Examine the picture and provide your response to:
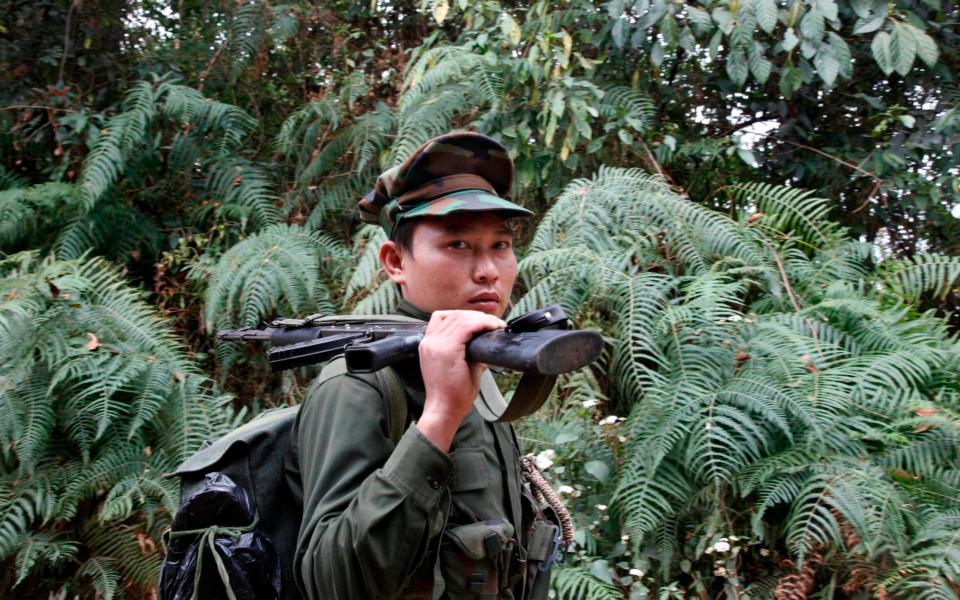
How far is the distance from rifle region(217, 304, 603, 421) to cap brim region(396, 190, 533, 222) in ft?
0.82

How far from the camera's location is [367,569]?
5.13ft

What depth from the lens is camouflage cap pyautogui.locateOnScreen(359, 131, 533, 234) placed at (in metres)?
2.00

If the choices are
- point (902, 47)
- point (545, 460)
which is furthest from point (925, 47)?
point (545, 460)

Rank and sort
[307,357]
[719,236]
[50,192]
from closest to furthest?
[307,357]
[719,236]
[50,192]

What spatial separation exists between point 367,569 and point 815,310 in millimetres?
3230

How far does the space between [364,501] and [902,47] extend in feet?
13.9

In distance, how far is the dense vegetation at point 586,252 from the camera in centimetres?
372

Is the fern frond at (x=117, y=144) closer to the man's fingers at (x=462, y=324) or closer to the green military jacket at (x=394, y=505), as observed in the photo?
the green military jacket at (x=394, y=505)

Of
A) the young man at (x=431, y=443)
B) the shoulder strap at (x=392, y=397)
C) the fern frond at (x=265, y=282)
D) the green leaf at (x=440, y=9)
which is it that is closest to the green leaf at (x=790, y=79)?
the green leaf at (x=440, y=9)

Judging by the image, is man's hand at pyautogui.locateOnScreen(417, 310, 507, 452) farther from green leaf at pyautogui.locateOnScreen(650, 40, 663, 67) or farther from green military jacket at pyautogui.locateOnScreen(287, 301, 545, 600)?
green leaf at pyautogui.locateOnScreen(650, 40, 663, 67)

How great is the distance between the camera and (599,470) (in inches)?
153

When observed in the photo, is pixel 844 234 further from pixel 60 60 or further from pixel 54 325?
pixel 60 60

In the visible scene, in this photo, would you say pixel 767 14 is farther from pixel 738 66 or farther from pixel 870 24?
pixel 870 24

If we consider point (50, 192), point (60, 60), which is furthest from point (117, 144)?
point (60, 60)
